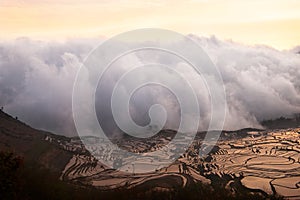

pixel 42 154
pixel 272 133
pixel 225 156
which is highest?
pixel 272 133

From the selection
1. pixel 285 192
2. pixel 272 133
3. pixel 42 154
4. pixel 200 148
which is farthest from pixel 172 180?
pixel 272 133

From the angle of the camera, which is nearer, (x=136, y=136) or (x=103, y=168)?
(x=103, y=168)

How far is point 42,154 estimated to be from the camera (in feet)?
190

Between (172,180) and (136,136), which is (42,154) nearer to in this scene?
(172,180)

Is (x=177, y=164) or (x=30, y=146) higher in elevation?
(x=177, y=164)

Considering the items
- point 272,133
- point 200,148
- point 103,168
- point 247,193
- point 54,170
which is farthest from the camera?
point 272,133

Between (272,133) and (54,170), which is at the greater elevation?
(272,133)

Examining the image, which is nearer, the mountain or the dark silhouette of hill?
the mountain

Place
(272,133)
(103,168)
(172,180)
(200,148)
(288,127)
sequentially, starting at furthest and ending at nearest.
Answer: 1. (288,127)
2. (272,133)
3. (200,148)
4. (103,168)
5. (172,180)

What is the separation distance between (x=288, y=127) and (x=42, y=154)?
72530 mm

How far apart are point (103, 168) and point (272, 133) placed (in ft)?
181

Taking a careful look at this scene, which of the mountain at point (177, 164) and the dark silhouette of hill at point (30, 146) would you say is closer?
the mountain at point (177, 164)

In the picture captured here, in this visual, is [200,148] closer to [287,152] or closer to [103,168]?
[287,152]

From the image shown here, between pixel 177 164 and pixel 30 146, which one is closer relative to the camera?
pixel 177 164
